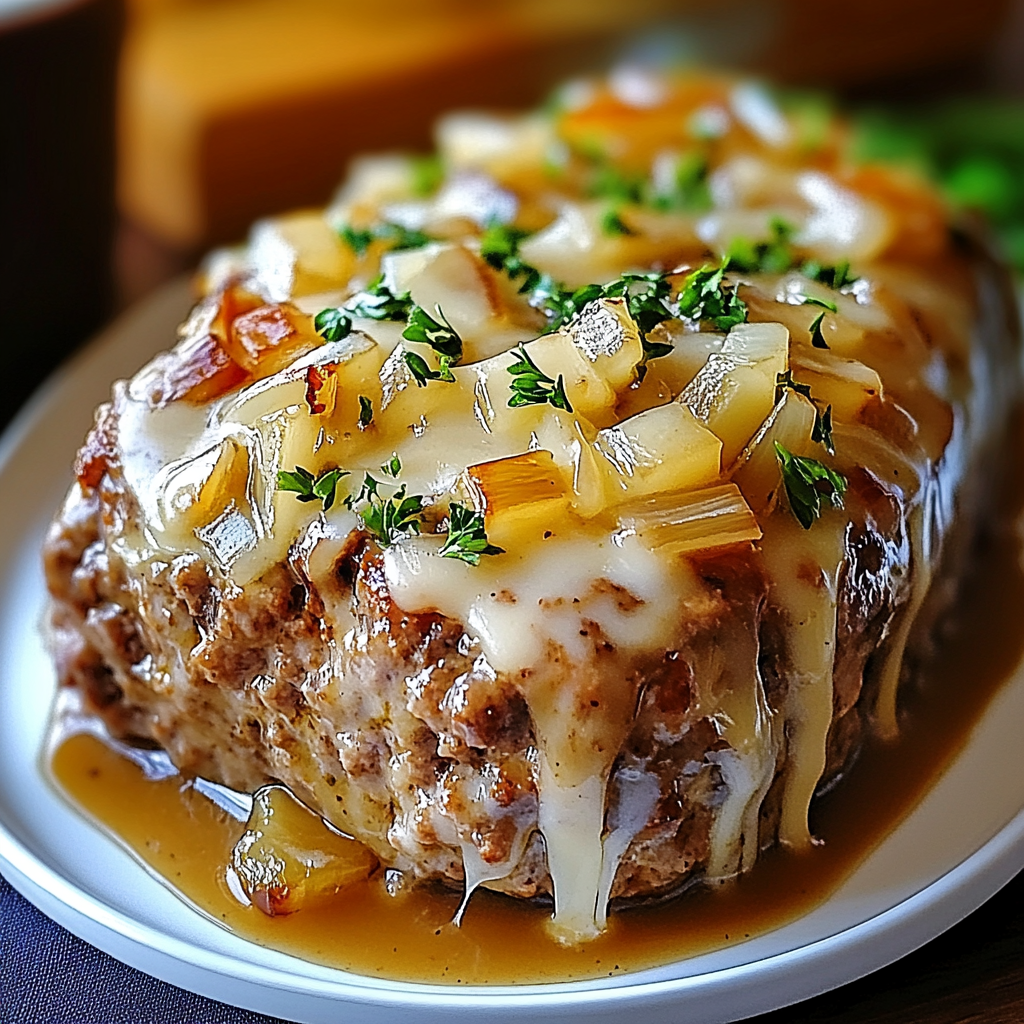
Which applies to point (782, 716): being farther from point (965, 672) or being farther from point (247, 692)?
point (247, 692)

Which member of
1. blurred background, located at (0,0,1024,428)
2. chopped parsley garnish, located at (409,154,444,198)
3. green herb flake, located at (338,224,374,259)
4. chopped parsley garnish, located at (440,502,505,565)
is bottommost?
Result: blurred background, located at (0,0,1024,428)

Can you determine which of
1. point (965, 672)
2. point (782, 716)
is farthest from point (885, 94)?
point (782, 716)

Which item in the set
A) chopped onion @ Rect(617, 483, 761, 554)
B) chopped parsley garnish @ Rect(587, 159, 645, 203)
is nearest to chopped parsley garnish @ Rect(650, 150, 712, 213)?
chopped parsley garnish @ Rect(587, 159, 645, 203)

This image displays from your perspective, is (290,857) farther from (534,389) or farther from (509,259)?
(509,259)

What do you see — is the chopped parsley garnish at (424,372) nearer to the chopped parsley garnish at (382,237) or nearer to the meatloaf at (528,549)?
the meatloaf at (528,549)

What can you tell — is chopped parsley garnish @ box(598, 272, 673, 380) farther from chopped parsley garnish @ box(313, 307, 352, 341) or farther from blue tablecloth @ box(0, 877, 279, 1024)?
blue tablecloth @ box(0, 877, 279, 1024)

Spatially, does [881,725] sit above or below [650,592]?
below

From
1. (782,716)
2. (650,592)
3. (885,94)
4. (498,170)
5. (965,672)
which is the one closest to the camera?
(650,592)

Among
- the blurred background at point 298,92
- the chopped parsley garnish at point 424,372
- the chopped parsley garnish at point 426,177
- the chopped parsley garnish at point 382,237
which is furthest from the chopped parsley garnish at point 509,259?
the blurred background at point 298,92
